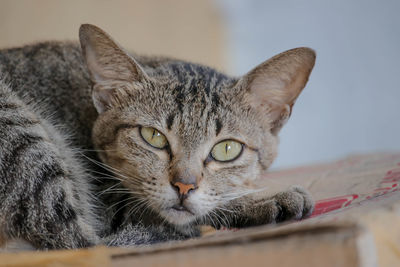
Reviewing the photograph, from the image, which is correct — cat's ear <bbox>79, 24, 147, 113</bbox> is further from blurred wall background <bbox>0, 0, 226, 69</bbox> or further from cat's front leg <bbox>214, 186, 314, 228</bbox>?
blurred wall background <bbox>0, 0, 226, 69</bbox>

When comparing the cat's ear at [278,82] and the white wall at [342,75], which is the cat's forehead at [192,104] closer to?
the cat's ear at [278,82]

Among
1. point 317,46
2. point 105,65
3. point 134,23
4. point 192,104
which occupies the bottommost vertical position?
point 192,104

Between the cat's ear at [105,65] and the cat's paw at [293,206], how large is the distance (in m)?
0.72

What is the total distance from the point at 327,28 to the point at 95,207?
387 cm

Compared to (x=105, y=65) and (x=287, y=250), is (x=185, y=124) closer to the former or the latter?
(x=105, y=65)

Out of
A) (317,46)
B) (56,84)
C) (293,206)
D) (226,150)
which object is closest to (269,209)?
(293,206)

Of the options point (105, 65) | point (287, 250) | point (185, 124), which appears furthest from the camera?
point (105, 65)

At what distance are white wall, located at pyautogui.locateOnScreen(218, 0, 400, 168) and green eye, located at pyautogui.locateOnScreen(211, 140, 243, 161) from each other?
2.84 metres

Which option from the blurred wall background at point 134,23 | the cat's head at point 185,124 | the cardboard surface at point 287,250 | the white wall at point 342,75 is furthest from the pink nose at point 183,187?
the white wall at point 342,75

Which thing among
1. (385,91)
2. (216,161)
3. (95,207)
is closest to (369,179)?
(216,161)

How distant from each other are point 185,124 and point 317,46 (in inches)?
140

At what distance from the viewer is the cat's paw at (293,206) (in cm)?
131

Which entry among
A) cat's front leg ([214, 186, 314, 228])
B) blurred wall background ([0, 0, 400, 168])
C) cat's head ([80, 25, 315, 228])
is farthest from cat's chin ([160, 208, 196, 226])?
blurred wall background ([0, 0, 400, 168])

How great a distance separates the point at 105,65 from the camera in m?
1.63
